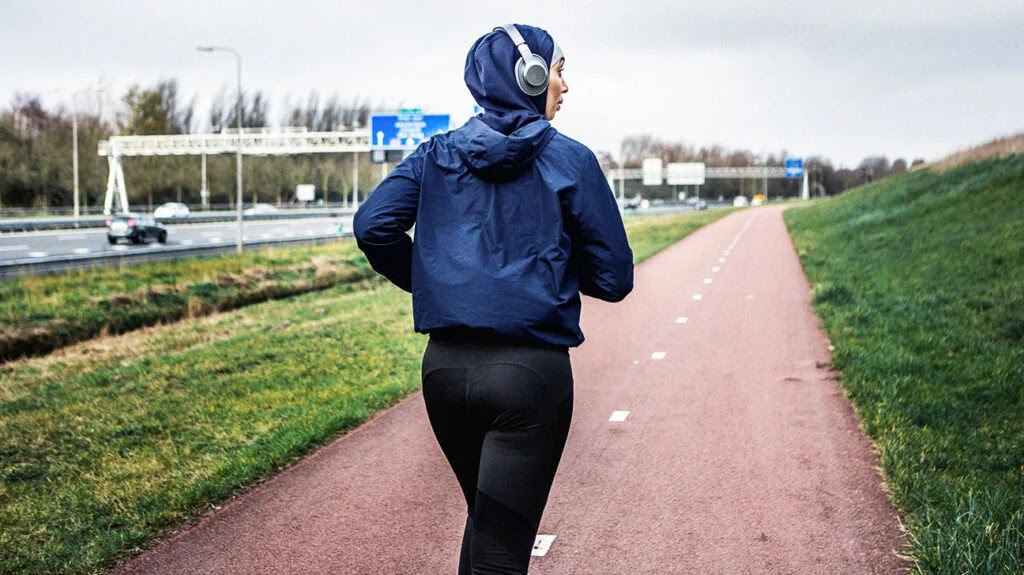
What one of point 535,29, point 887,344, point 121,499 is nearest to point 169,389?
point 121,499

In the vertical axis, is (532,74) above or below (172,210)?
below

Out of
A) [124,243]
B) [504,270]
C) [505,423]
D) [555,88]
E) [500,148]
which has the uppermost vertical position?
[555,88]

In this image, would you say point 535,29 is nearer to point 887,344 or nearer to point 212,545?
point 212,545

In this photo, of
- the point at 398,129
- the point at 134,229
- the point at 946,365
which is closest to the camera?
the point at 946,365

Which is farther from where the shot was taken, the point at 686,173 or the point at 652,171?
the point at 686,173

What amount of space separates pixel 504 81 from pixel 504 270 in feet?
1.71

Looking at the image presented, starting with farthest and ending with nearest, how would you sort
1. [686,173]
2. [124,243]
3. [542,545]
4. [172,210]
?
[686,173] < [172,210] < [124,243] < [542,545]

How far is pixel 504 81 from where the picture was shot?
2682mm

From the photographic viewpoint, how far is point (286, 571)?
181 inches

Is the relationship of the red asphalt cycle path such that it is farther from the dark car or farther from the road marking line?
the dark car

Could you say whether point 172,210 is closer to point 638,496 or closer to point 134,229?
point 134,229

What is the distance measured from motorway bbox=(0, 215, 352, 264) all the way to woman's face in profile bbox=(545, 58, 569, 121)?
99.0ft

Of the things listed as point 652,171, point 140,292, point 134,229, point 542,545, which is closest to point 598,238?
point 542,545

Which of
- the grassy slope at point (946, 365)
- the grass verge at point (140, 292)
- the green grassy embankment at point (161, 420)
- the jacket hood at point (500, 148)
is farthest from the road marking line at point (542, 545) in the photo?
the grass verge at point (140, 292)
